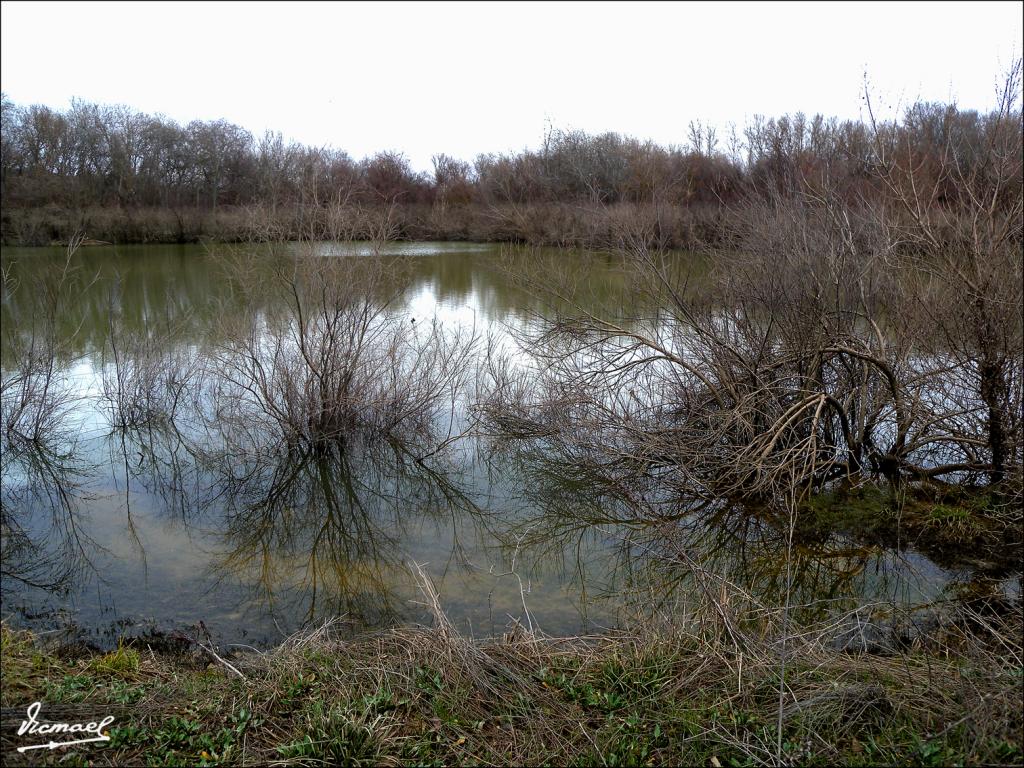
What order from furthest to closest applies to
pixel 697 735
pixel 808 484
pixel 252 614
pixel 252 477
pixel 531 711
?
pixel 252 477
pixel 808 484
pixel 252 614
pixel 531 711
pixel 697 735

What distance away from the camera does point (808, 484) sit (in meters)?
8.27

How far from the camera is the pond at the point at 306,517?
22.6 ft

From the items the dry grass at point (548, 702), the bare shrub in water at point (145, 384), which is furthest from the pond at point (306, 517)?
the dry grass at point (548, 702)

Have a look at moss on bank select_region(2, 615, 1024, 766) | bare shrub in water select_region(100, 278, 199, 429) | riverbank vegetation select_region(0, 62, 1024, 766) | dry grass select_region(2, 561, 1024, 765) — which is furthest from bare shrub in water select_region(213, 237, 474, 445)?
moss on bank select_region(2, 615, 1024, 766)

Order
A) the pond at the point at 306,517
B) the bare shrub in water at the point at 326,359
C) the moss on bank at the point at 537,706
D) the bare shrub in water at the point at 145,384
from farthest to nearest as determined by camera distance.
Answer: the bare shrub in water at the point at 145,384 < the bare shrub in water at the point at 326,359 < the pond at the point at 306,517 < the moss on bank at the point at 537,706

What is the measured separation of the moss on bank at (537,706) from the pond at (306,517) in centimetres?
81

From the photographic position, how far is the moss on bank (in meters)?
3.84

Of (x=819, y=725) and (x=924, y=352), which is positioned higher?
(x=924, y=352)

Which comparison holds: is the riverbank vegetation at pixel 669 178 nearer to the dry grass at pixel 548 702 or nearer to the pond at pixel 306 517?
the pond at pixel 306 517

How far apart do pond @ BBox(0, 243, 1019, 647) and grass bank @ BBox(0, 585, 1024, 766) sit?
0.80 metres

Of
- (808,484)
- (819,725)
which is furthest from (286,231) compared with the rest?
(819,725)

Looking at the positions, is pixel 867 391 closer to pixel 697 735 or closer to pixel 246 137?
pixel 697 735

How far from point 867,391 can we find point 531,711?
19.4 feet

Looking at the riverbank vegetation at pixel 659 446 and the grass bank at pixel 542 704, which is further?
the riverbank vegetation at pixel 659 446
